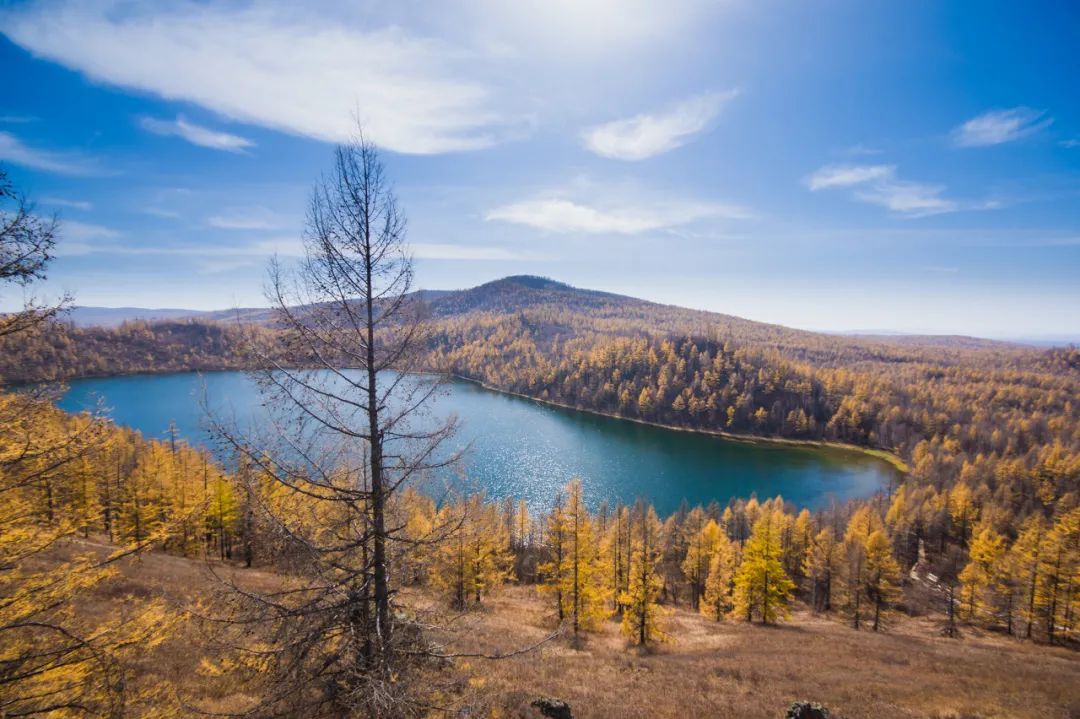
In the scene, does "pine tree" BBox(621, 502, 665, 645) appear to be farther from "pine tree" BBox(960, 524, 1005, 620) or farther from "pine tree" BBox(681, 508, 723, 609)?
"pine tree" BBox(960, 524, 1005, 620)

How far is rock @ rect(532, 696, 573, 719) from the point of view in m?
11.9

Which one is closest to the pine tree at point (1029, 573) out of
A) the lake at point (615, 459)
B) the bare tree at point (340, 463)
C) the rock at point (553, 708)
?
the lake at point (615, 459)

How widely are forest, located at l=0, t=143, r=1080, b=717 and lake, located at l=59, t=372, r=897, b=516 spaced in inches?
437

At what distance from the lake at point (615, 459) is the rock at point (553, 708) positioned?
4115 cm

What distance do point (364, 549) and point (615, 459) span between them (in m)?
84.3

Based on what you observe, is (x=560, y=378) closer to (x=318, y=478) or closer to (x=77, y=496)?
(x=77, y=496)

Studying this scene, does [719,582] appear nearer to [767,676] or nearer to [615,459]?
[767,676]

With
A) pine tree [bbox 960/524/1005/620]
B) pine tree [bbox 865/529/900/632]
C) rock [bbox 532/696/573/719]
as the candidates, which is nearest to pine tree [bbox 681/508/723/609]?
pine tree [bbox 865/529/900/632]

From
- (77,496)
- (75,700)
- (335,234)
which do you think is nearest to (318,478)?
(335,234)

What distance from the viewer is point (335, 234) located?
6.42 meters

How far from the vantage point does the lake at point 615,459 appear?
7081 centimetres

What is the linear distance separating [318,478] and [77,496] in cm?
3909

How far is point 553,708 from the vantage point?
12.0m

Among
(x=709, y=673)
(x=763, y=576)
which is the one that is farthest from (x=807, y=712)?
(x=763, y=576)
